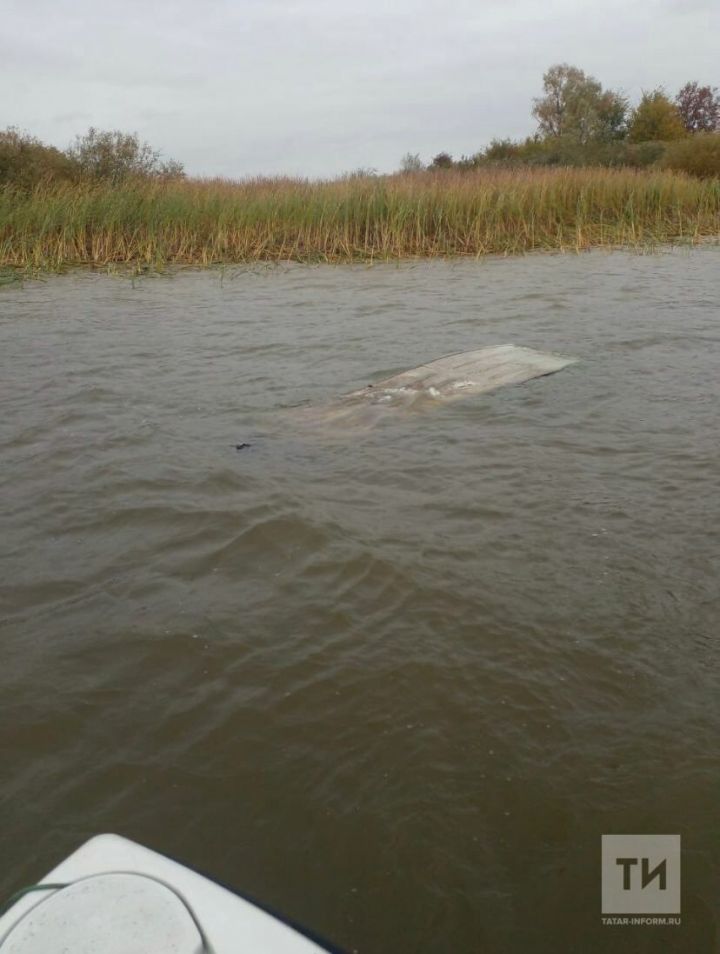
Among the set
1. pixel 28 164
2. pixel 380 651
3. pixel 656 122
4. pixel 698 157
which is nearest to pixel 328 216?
pixel 28 164

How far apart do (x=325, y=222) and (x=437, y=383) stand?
8595 millimetres

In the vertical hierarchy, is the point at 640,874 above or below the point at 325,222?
below

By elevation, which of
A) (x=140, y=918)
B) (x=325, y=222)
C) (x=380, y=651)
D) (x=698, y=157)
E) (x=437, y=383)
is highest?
(x=698, y=157)

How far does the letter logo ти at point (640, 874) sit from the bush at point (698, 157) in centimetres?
2255

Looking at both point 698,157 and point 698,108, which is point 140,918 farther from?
point 698,108

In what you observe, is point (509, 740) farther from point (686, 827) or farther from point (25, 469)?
point (25, 469)

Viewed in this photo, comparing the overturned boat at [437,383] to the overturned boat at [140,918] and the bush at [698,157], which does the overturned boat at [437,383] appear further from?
the bush at [698,157]

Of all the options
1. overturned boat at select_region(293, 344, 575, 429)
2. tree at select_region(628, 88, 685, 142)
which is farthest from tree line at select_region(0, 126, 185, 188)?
tree at select_region(628, 88, 685, 142)

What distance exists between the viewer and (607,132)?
112ft

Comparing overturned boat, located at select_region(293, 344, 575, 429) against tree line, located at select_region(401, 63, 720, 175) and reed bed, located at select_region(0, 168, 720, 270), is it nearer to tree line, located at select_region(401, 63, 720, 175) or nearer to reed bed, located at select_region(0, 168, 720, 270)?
Result: reed bed, located at select_region(0, 168, 720, 270)

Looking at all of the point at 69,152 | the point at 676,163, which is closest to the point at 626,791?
the point at 69,152

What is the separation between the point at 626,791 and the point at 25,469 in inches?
139

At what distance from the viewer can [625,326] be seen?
26.4 ft

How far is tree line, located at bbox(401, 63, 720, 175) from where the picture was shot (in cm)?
2294
